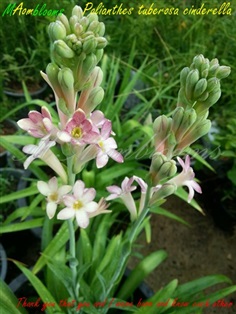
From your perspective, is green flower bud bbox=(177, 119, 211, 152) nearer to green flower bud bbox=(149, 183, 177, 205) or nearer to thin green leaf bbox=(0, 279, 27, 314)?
green flower bud bbox=(149, 183, 177, 205)

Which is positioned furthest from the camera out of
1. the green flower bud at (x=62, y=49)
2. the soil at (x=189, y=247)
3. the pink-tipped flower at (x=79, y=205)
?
the soil at (x=189, y=247)

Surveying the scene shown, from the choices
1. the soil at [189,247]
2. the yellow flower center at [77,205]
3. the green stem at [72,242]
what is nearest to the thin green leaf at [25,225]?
the green stem at [72,242]

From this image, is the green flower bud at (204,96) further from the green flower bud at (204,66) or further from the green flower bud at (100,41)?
the green flower bud at (100,41)

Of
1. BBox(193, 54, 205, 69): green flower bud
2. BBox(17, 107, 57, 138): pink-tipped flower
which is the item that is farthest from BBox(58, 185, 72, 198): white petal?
BBox(193, 54, 205, 69): green flower bud

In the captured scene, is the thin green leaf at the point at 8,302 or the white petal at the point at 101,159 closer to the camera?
the white petal at the point at 101,159

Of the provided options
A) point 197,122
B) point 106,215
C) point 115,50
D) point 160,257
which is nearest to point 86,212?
point 197,122

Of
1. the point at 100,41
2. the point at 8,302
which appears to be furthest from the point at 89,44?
the point at 8,302

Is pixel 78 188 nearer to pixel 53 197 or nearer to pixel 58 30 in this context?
pixel 53 197

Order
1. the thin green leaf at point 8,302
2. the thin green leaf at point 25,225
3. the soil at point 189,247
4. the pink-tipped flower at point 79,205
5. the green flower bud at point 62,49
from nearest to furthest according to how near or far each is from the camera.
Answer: the green flower bud at point 62,49, the pink-tipped flower at point 79,205, the thin green leaf at point 8,302, the thin green leaf at point 25,225, the soil at point 189,247
